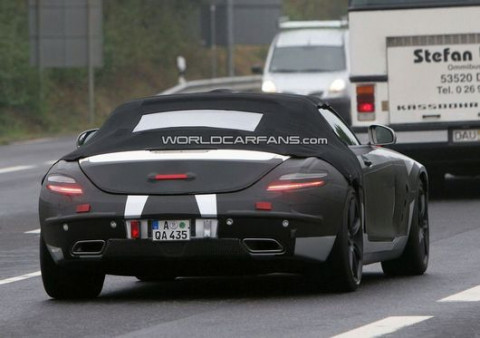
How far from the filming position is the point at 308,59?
3850 cm

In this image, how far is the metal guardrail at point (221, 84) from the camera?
4855cm

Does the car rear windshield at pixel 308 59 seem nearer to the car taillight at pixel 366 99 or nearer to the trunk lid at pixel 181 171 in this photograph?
the car taillight at pixel 366 99

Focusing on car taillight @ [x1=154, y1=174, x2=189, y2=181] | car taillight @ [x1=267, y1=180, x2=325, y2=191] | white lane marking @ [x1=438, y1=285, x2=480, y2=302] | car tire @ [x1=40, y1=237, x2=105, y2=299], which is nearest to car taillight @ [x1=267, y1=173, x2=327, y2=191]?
car taillight @ [x1=267, y1=180, x2=325, y2=191]

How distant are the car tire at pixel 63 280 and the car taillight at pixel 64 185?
1.10ft

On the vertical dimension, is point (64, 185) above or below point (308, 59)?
below

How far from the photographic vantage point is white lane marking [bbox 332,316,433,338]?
9.54m

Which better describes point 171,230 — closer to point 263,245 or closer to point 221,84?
point 263,245

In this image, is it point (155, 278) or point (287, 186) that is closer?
point (287, 186)

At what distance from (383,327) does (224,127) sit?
94.6 inches

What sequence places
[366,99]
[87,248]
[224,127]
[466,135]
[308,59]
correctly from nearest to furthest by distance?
1. [87,248]
2. [224,127]
3. [466,135]
4. [366,99]
5. [308,59]

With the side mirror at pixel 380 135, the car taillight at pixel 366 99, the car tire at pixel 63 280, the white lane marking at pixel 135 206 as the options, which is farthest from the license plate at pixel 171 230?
the car taillight at pixel 366 99

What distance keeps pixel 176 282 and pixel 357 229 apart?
1.64 m

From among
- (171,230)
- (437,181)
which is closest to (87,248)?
(171,230)

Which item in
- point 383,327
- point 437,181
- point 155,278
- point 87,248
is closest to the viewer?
point 383,327
